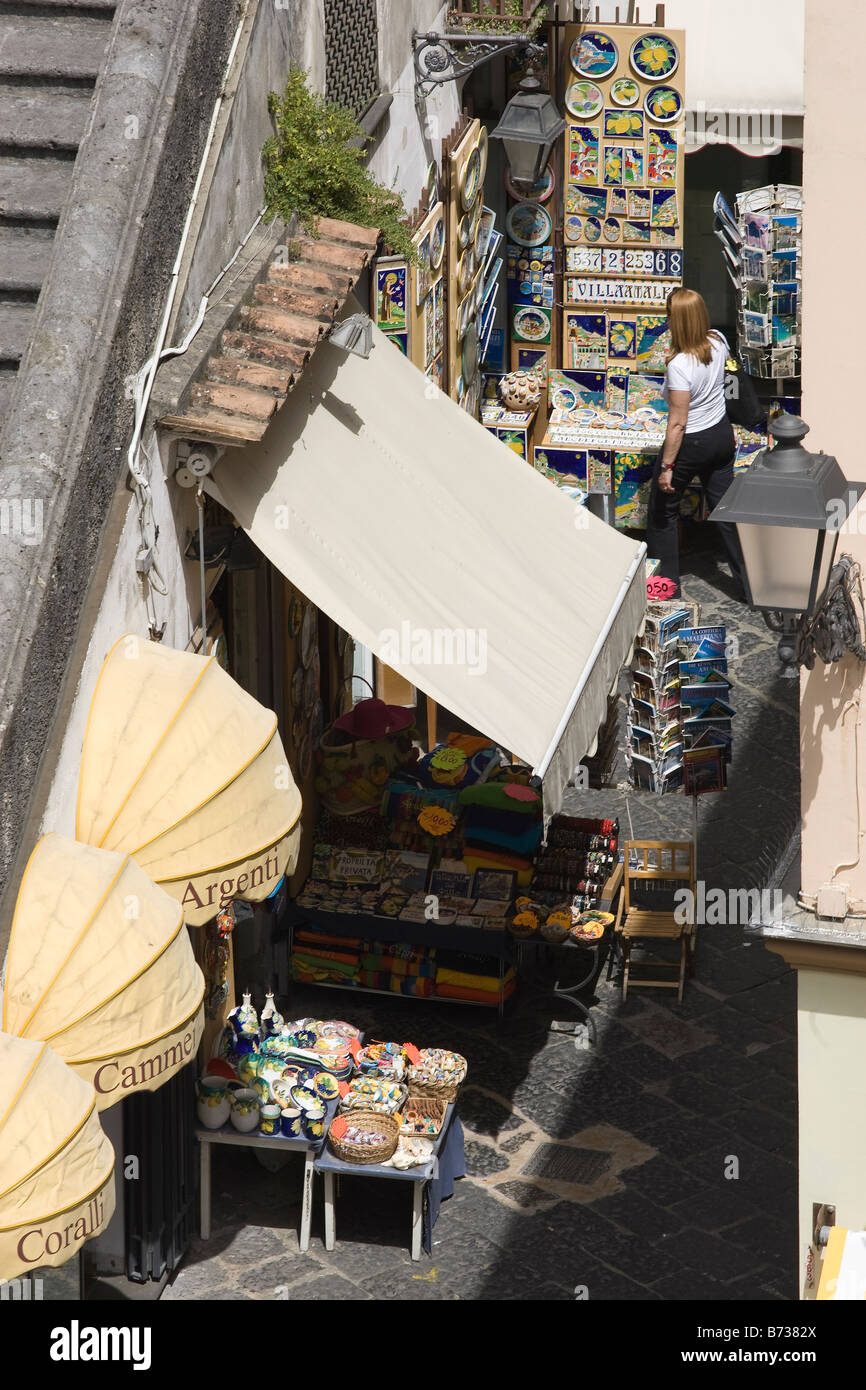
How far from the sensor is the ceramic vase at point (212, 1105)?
8.44 metres

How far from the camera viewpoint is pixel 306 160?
28.0ft

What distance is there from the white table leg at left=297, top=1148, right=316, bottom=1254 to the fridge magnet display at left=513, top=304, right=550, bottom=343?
8398 mm

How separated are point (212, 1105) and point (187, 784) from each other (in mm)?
2463

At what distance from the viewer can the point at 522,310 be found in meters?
15.1

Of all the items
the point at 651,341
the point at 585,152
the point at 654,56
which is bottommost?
the point at 651,341

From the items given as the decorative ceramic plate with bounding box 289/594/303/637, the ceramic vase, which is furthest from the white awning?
the ceramic vase

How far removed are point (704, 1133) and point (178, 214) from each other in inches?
194

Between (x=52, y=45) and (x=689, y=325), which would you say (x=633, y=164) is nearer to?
(x=689, y=325)

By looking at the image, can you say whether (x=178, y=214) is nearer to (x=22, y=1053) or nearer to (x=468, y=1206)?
(x=22, y=1053)

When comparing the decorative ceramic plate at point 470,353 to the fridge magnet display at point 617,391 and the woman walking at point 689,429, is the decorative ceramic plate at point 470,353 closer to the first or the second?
the fridge magnet display at point 617,391

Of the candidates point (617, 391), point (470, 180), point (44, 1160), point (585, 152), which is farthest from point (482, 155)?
point (44, 1160)

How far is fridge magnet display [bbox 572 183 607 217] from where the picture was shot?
14.6 metres

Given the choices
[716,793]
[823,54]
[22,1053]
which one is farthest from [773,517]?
[716,793]

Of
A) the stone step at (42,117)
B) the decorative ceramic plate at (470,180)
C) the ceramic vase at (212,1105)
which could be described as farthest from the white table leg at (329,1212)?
the decorative ceramic plate at (470,180)
